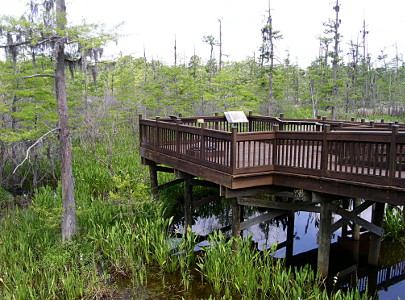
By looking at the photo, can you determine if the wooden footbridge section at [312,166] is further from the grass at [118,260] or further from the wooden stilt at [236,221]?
the grass at [118,260]

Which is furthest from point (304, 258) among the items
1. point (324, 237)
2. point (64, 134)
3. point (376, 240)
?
point (64, 134)

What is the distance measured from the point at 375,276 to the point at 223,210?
20.4 ft

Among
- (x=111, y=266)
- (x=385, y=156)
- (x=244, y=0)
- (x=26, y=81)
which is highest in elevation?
(x=244, y=0)

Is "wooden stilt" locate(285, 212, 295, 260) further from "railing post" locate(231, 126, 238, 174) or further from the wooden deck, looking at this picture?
"railing post" locate(231, 126, 238, 174)

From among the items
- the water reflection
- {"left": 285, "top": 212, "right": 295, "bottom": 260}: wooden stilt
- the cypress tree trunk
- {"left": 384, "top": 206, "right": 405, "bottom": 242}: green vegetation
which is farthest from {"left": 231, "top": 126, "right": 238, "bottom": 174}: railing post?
{"left": 384, "top": 206, "right": 405, "bottom": 242}: green vegetation

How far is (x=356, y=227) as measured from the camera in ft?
33.3

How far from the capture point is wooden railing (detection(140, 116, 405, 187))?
5.96 metres

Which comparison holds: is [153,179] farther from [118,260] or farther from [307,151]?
[307,151]

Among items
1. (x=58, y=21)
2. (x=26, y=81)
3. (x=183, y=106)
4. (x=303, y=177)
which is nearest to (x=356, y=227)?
(x=303, y=177)

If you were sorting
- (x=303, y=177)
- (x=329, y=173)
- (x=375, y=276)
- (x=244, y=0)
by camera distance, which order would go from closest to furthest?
(x=329, y=173)
(x=303, y=177)
(x=375, y=276)
(x=244, y=0)

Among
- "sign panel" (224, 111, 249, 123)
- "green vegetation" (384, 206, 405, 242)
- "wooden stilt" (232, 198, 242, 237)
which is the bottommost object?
"green vegetation" (384, 206, 405, 242)

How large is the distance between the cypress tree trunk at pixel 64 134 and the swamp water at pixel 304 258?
7.87 ft

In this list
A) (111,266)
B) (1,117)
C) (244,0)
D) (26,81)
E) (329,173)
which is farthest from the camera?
(244,0)

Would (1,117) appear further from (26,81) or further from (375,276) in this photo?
(375,276)
